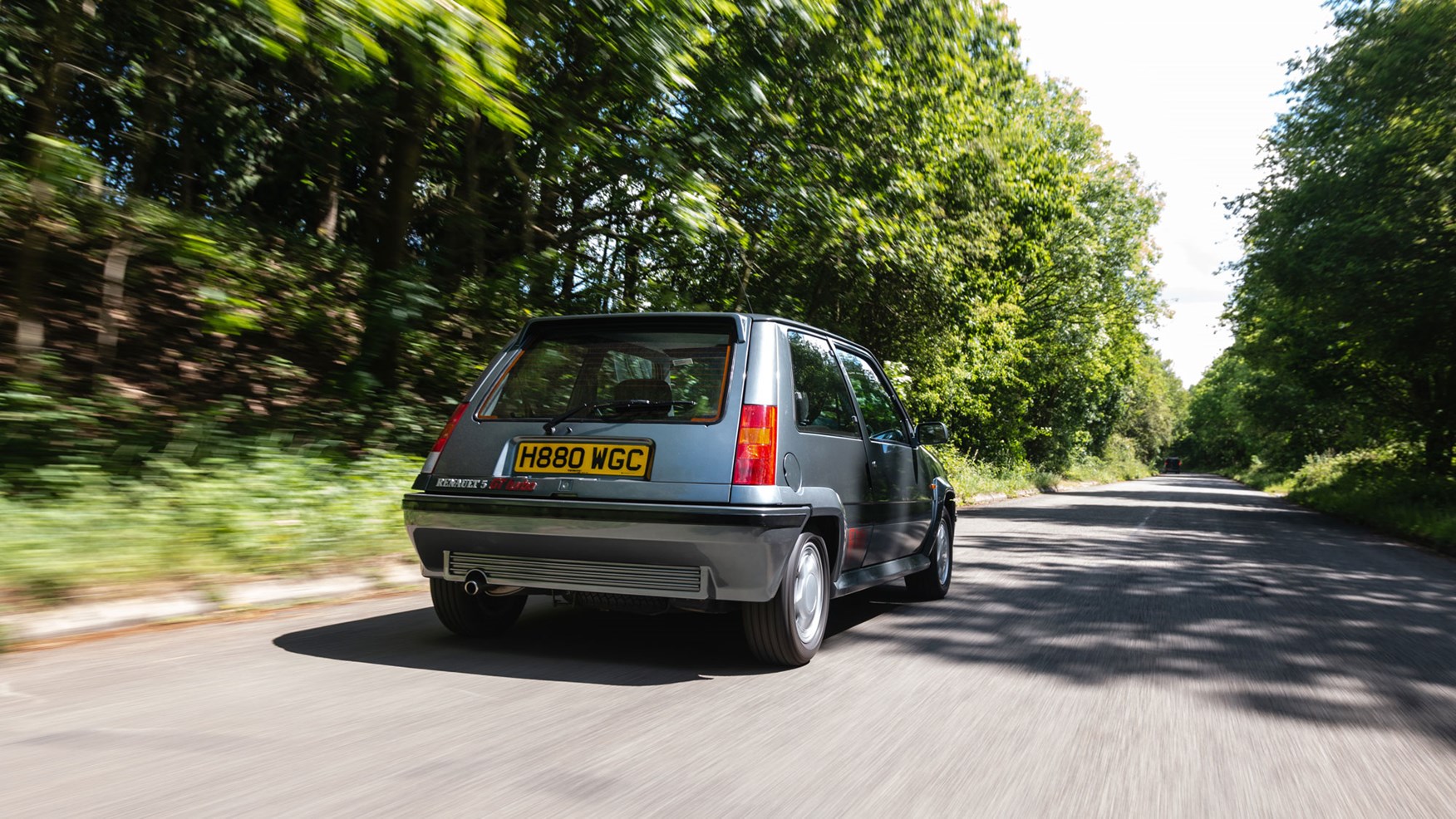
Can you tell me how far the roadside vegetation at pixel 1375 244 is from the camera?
17328mm

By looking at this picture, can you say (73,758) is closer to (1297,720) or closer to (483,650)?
(483,650)

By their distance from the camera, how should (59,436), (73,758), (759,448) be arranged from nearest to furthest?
(73,758), (759,448), (59,436)

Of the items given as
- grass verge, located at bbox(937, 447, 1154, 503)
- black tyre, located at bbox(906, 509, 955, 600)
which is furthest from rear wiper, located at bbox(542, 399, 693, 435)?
grass verge, located at bbox(937, 447, 1154, 503)

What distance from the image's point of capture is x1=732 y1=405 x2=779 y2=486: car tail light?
4145 millimetres

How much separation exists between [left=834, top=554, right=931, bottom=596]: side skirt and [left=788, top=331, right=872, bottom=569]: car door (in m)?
0.07

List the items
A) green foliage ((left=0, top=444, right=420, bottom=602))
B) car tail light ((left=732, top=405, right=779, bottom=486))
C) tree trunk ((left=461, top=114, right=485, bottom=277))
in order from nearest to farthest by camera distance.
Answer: car tail light ((left=732, top=405, right=779, bottom=486)), green foliage ((left=0, top=444, right=420, bottom=602)), tree trunk ((left=461, top=114, right=485, bottom=277))

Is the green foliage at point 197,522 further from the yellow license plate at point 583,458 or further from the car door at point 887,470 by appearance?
the car door at point 887,470

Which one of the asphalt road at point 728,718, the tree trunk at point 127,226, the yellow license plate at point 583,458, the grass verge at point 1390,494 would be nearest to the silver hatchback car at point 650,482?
the yellow license plate at point 583,458

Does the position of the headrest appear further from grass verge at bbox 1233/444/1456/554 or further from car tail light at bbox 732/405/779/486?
grass verge at bbox 1233/444/1456/554

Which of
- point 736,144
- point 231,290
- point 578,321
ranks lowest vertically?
point 578,321

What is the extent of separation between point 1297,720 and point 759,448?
2471mm

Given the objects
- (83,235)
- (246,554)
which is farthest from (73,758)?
(83,235)

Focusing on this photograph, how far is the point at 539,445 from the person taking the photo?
174 inches

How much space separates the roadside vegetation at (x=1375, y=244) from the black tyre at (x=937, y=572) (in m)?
11.1
